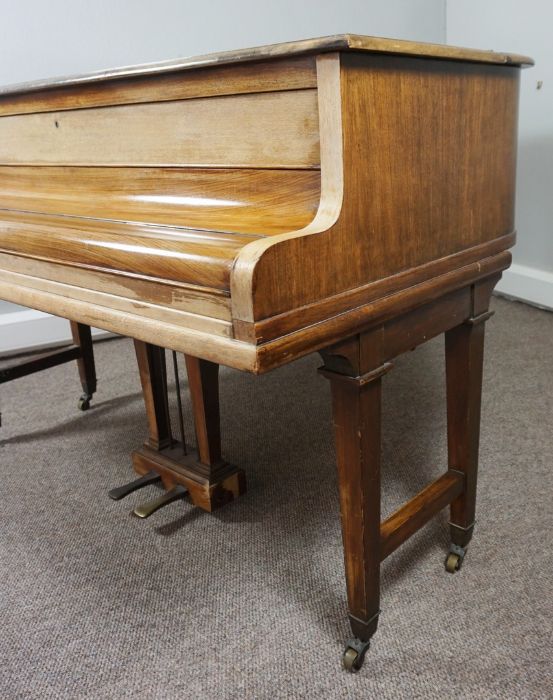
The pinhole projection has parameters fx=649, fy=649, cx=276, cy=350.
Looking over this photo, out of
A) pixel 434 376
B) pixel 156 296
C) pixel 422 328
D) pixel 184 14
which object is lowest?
pixel 434 376

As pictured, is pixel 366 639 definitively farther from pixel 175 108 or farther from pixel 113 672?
pixel 175 108

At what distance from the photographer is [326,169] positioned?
0.96 m

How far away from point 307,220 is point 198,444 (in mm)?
933

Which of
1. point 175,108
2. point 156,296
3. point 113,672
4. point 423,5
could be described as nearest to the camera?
point 156,296

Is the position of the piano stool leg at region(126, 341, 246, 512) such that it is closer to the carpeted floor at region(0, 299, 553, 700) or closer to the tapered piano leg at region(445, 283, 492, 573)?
the carpeted floor at region(0, 299, 553, 700)

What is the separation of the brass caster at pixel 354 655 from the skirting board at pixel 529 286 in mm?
2427

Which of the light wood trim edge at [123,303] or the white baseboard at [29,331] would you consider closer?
the light wood trim edge at [123,303]

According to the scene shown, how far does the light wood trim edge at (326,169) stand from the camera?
84cm

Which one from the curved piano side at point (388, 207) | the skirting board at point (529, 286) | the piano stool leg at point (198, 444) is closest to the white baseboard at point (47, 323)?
the skirting board at point (529, 286)

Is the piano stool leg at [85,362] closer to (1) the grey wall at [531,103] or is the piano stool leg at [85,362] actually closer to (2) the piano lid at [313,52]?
(2) the piano lid at [313,52]

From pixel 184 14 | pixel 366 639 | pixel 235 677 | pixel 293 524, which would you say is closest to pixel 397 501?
pixel 293 524

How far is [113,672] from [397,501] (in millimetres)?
860

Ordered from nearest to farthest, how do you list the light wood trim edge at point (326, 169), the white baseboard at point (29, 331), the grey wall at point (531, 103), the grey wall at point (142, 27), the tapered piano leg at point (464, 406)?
the light wood trim edge at point (326, 169) < the tapered piano leg at point (464, 406) < the grey wall at point (142, 27) < the grey wall at point (531, 103) < the white baseboard at point (29, 331)

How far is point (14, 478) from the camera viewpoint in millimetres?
2037
